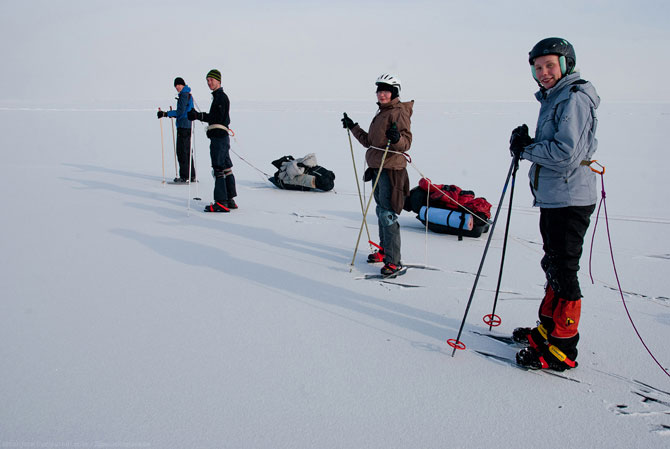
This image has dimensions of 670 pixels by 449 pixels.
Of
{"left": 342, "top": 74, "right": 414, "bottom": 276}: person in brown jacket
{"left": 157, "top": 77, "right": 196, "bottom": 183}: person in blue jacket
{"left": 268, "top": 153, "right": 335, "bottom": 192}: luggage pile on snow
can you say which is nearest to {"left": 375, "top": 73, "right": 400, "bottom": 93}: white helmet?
{"left": 342, "top": 74, "right": 414, "bottom": 276}: person in brown jacket

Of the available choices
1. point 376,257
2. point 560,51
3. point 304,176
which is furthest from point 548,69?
point 304,176

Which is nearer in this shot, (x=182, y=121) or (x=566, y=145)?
(x=566, y=145)

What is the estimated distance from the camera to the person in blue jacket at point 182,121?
8.63m

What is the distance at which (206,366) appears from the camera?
9.36 feet

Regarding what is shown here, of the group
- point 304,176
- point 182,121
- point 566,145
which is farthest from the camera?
point 182,121

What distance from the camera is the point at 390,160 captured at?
4.33m

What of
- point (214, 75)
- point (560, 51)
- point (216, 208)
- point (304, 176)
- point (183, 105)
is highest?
point (214, 75)

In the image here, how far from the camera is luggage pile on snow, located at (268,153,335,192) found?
28.0ft

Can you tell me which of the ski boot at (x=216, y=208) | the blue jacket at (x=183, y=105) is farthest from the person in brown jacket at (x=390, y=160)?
the blue jacket at (x=183, y=105)

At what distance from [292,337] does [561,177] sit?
6.64 feet

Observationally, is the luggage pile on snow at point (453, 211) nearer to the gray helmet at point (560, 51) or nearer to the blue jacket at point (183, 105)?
the gray helmet at point (560, 51)

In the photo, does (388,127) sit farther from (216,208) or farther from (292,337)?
(216,208)

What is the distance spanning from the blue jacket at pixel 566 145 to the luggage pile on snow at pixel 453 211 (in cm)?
272

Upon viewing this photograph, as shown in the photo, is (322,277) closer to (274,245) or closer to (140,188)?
(274,245)
